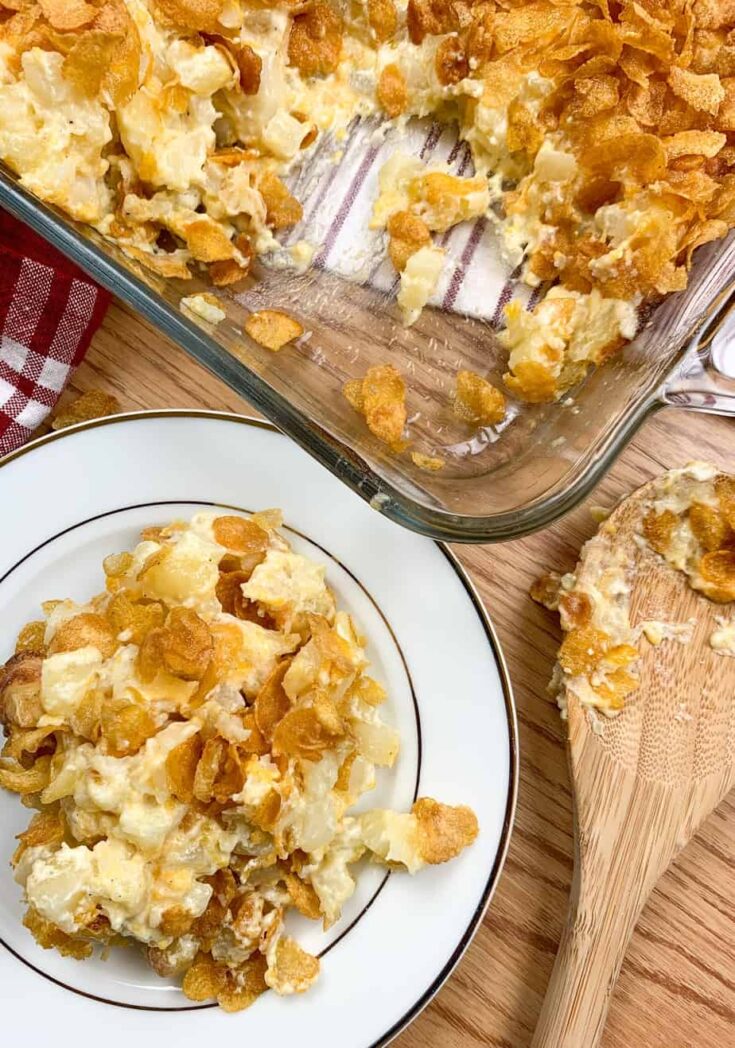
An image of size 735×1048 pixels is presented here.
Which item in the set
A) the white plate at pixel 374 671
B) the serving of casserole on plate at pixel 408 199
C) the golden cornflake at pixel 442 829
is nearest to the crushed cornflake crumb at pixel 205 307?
the serving of casserole on plate at pixel 408 199

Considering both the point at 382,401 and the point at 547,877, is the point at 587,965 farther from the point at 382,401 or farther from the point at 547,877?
the point at 382,401

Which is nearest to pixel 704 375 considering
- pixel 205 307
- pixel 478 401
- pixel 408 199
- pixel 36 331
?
pixel 478 401

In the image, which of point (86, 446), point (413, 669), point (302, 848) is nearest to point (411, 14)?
point (86, 446)

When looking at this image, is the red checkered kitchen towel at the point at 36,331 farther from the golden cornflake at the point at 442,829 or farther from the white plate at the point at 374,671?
the golden cornflake at the point at 442,829

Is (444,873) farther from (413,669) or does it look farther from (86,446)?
(86,446)

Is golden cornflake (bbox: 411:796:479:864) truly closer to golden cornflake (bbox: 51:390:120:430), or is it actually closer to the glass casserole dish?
the glass casserole dish
